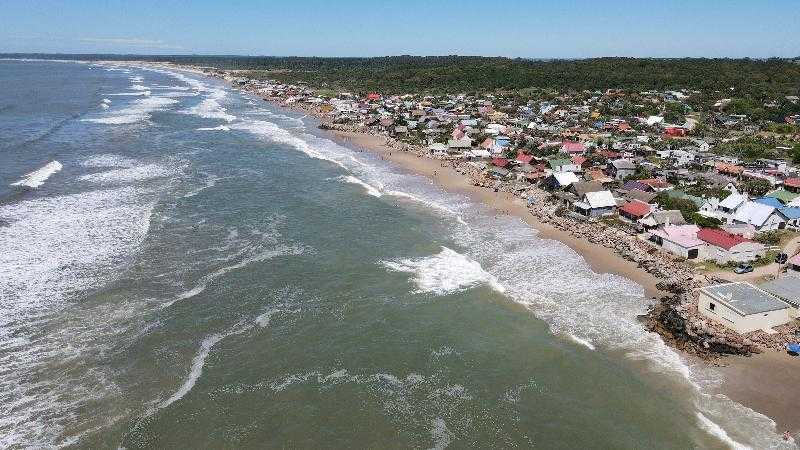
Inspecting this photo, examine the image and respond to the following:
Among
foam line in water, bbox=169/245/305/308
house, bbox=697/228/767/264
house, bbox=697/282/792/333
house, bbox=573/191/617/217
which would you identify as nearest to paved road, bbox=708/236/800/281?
house, bbox=697/228/767/264

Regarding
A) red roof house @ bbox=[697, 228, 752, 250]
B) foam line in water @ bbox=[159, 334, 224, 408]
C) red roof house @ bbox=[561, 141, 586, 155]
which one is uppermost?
red roof house @ bbox=[561, 141, 586, 155]

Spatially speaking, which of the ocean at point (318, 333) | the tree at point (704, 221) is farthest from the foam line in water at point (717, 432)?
the tree at point (704, 221)

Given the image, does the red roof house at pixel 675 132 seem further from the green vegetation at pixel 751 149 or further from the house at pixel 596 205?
the house at pixel 596 205

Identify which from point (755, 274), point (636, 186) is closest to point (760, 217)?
point (755, 274)

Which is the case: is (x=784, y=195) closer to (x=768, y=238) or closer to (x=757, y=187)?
(x=757, y=187)

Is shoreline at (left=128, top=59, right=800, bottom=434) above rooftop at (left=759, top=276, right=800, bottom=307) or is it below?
below

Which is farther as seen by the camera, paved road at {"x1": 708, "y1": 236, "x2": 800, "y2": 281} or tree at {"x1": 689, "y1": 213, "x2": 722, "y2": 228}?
tree at {"x1": 689, "y1": 213, "x2": 722, "y2": 228}

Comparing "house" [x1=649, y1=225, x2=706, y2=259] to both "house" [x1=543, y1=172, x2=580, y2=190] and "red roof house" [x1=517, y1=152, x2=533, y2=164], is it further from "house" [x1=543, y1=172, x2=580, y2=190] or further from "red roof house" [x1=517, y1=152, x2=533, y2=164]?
"red roof house" [x1=517, y1=152, x2=533, y2=164]
